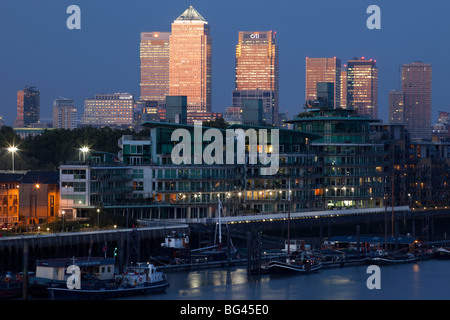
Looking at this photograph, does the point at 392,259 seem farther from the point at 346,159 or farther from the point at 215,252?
the point at 346,159

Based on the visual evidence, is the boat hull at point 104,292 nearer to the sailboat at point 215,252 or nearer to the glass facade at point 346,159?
the sailboat at point 215,252

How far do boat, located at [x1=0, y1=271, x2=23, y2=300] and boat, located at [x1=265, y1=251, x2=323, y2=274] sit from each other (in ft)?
77.4

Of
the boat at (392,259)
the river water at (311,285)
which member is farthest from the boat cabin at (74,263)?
the boat at (392,259)

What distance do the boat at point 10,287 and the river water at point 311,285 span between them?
9063mm

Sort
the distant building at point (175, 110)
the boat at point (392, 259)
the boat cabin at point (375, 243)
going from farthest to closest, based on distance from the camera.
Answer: the distant building at point (175, 110), the boat cabin at point (375, 243), the boat at point (392, 259)

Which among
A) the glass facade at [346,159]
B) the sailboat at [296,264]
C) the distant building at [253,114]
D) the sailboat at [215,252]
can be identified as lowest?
the sailboat at [296,264]

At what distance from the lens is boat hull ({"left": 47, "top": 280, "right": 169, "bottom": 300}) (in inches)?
3152

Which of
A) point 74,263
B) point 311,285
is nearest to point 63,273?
point 74,263

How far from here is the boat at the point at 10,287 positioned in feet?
262

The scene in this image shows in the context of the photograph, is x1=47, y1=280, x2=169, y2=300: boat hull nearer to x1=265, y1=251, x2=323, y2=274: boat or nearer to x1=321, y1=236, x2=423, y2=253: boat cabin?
x1=265, y1=251, x2=323, y2=274: boat

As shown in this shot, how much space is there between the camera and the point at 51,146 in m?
160

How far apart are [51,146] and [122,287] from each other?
79.1 metres
